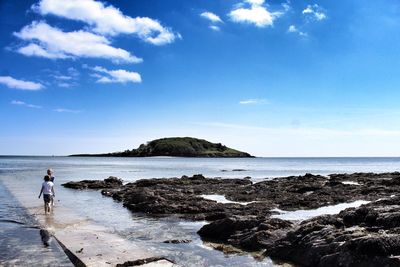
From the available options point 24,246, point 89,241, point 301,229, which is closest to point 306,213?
point 301,229

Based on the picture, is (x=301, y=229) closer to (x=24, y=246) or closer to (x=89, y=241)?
(x=89, y=241)

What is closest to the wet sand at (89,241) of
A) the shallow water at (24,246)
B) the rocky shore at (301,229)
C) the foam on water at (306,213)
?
the shallow water at (24,246)

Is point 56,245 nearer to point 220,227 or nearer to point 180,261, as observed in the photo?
point 180,261

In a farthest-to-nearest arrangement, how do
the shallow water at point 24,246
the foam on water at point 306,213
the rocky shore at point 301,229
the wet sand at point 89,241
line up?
the foam on water at point 306,213, the shallow water at point 24,246, the wet sand at point 89,241, the rocky shore at point 301,229

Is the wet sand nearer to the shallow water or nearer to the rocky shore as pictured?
the shallow water

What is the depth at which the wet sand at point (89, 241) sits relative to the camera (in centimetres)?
1233

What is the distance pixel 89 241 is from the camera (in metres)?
14.8

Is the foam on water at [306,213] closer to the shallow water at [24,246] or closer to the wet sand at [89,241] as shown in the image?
the wet sand at [89,241]

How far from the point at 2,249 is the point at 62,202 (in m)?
15.7

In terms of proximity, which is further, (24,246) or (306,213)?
(306,213)

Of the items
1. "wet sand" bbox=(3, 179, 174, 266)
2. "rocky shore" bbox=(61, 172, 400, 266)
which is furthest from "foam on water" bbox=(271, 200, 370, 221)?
"wet sand" bbox=(3, 179, 174, 266)

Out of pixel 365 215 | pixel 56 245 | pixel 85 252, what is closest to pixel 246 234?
pixel 365 215

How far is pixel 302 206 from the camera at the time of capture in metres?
26.0

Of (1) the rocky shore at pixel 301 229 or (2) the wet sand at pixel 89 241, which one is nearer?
(1) the rocky shore at pixel 301 229
